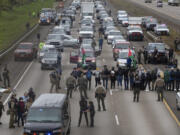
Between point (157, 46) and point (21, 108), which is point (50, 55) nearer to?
point (157, 46)

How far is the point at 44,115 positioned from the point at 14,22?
7442cm

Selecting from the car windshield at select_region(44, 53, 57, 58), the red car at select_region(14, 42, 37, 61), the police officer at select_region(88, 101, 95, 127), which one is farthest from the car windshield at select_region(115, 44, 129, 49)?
the police officer at select_region(88, 101, 95, 127)

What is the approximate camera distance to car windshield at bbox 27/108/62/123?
23.4 m

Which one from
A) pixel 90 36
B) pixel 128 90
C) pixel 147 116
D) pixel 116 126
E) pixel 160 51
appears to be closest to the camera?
pixel 116 126

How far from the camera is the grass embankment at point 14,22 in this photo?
2850 inches

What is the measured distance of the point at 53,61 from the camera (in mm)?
47094

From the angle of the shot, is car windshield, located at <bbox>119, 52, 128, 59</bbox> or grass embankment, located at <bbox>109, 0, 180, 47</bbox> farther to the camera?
grass embankment, located at <bbox>109, 0, 180, 47</bbox>

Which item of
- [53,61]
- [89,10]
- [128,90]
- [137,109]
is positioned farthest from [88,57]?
[89,10]

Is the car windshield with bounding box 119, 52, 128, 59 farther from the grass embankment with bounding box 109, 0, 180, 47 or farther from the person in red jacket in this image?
the person in red jacket

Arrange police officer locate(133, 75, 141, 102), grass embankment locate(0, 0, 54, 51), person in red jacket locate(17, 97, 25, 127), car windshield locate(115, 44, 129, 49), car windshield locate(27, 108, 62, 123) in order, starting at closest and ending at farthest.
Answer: car windshield locate(27, 108, 62, 123) → person in red jacket locate(17, 97, 25, 127) → police officer locate(133, 75, 141, 102) → car windshield locate(115, 44, 129, 49) → grass embankment locate(0, 0, 54, 51)

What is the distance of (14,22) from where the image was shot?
96.7 meters

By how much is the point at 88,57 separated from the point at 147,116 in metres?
18.0

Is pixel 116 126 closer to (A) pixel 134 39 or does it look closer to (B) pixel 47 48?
(B) pixel 47 48

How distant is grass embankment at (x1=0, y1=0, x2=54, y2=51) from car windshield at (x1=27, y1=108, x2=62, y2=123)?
1502 inches
